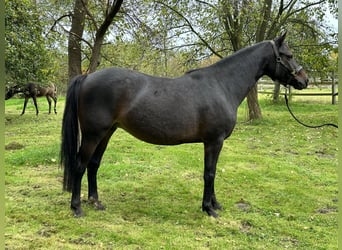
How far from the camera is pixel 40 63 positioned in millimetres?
9969

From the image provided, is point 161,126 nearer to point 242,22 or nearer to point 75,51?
point 75,51

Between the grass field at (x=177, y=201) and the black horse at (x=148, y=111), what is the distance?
323 mm

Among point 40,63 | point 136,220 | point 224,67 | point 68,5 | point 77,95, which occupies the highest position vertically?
point 68,5

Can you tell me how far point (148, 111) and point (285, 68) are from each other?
162 cm

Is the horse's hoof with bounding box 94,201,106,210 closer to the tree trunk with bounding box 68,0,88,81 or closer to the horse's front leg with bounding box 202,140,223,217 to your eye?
the horse's front leg with bounding box 202,140,223,217

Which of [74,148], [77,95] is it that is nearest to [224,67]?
[77,95]

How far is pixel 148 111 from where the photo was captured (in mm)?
3430

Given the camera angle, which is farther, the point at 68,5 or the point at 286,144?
the point at 286,144

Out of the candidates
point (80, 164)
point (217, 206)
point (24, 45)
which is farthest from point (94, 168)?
point (24, 45)

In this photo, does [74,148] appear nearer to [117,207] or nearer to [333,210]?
[117,207]

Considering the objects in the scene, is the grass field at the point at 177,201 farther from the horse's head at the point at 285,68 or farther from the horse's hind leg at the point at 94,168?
the horse's head at the point at 285,68

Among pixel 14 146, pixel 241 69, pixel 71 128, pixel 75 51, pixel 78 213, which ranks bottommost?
pixel 78 213

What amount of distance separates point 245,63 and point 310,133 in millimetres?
5965

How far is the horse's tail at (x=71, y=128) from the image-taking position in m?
3.47
